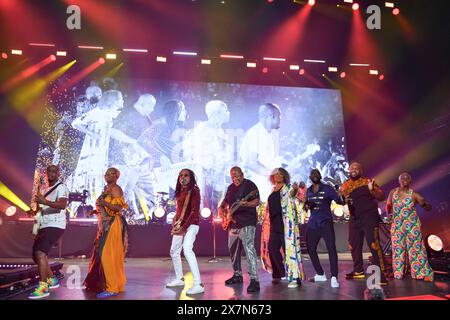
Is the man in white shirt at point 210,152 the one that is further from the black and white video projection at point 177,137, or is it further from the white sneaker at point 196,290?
the white sneaker at point 196,290

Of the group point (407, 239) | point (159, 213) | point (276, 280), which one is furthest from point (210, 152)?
point (407, 239)

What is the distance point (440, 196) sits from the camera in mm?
10758

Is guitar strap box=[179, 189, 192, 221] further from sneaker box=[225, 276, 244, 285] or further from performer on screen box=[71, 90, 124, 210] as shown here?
performer on screen box=[71, 90, 124, 210]

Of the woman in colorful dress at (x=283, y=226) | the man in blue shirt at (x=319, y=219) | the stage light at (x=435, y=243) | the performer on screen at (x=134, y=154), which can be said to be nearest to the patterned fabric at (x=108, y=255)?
the woman in colorful dress at (x=283, y=226)

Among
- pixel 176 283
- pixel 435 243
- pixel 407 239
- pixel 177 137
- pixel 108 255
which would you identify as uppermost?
pixel 177 137

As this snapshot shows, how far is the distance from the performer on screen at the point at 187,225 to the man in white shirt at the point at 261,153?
5994 millimetres

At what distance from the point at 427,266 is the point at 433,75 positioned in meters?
7.34

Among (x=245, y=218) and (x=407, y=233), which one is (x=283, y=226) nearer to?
(x=245, y=218)

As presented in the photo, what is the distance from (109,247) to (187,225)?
1044mm

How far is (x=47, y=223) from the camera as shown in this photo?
454 cm

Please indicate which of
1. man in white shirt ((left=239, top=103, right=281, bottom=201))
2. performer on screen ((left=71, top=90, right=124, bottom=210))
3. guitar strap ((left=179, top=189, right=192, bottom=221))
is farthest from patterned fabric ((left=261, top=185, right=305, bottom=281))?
performer on screen ((left=71, top=90, right=124, bottom=210))

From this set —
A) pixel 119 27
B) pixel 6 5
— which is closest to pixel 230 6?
pixel 119 27

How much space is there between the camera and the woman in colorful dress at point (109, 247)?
4.54 m

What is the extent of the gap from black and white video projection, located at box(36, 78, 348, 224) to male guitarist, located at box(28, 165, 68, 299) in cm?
538
